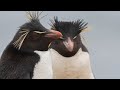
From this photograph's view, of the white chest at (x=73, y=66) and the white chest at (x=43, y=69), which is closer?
the white chest at (x=43, y=69)

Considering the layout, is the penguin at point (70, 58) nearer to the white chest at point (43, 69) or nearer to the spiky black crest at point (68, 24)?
the spiky black crest at point (68, 24)

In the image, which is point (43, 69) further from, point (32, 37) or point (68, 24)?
point (68, 24)

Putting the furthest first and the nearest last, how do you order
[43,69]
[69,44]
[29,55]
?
[69,44] < [29,55] < [43,69]

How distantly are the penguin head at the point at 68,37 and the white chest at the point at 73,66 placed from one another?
0.24ft

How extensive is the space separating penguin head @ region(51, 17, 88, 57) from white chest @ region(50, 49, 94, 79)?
0.07 metres

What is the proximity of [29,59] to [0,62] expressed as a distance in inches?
12.6

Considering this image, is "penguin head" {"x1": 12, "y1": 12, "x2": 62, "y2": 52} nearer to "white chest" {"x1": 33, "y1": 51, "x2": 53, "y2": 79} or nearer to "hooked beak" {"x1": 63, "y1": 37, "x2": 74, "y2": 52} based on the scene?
"white chest" {"x1": 33, "y1": 51, "x2": 53, "y2": 79}

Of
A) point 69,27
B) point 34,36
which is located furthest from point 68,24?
point 34,36

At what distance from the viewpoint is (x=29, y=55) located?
3584mm

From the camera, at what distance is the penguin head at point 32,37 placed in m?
3.67

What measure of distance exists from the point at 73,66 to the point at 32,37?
4.27 ft

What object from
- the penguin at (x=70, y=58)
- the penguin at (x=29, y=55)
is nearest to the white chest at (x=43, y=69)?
the penguin at (x=29, y=55)
